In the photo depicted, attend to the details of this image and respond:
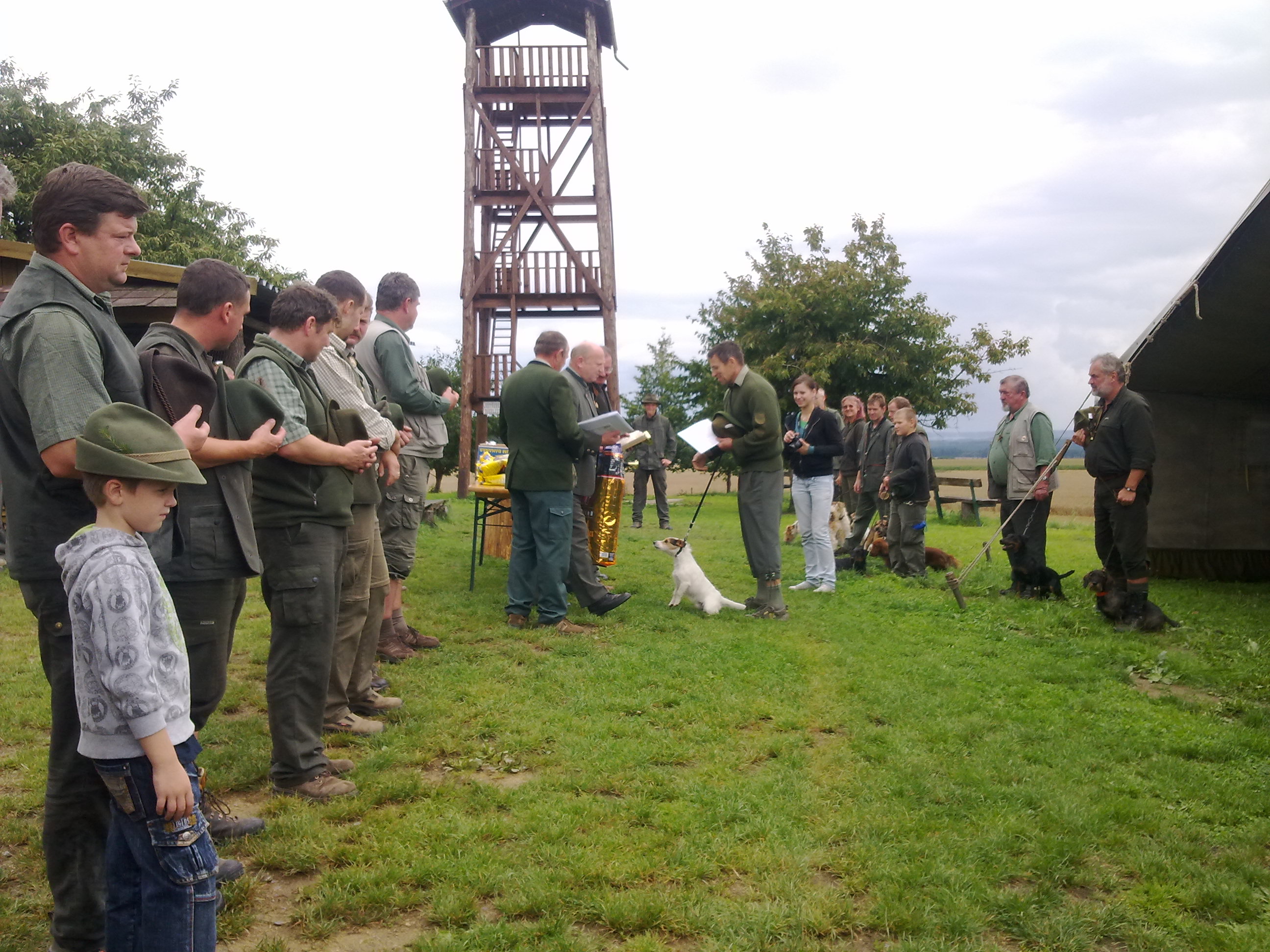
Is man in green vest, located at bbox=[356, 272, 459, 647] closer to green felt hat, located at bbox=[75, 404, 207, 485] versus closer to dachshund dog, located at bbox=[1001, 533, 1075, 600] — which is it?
green felt hat, located at bbox=[75, 404, 207, 485]

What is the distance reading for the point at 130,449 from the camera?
7.02 feet

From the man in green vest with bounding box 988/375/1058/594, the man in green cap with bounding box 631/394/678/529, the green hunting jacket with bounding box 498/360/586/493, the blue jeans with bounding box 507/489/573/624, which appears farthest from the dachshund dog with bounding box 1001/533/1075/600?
the man in green cap with bounding box 631/394/678/529

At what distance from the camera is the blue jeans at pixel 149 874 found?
213 cm

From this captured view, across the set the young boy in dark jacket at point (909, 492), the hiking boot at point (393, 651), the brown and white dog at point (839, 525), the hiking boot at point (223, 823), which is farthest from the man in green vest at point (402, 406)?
the brown and white dog at point (839, 525)

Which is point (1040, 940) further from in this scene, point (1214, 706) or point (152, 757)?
point (1214, 706)

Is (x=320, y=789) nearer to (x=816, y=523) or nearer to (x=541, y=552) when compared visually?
(x=541, y=552)

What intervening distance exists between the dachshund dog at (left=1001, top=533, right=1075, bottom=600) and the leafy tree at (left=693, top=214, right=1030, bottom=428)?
44.5 ft

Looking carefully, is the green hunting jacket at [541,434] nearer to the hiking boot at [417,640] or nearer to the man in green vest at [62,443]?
the hiking boot at [417,640]

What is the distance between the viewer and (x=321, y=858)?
320 centimetres

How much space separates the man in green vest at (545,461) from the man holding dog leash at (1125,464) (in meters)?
3.96

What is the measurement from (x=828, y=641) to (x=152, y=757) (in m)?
5.46

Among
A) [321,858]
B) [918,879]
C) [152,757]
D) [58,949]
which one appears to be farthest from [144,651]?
[918,879]

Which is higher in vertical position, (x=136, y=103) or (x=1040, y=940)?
(x=136, y=103)

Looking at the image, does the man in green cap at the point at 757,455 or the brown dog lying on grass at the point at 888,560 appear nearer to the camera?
the man in green cap at the point at 757,455
